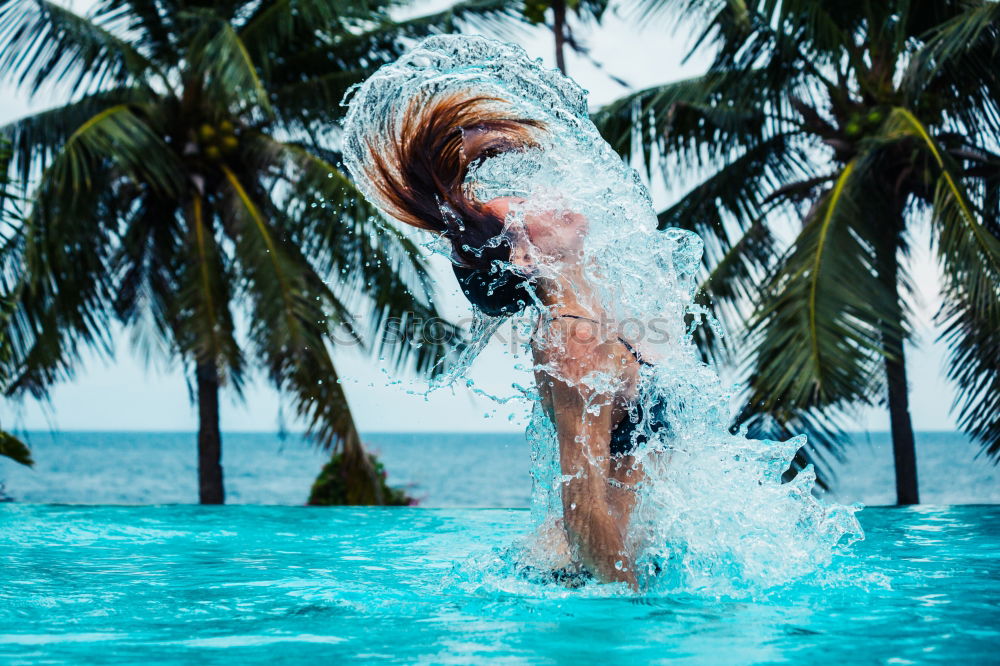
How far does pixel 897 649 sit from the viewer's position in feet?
8.70

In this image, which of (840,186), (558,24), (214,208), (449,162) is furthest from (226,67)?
(449,162)

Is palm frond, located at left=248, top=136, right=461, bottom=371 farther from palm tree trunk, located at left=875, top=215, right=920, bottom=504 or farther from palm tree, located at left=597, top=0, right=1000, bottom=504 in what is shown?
palm tree trunk, located at left=875, top=215, right=920, bottom=504

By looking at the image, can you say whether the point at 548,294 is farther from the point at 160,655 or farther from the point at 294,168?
the point at 294,168

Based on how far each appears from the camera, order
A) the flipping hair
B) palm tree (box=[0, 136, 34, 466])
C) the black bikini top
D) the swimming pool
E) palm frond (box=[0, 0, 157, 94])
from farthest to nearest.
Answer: palm frond (box=[0, 0, 157, 94]) → palm tree (box=[0, 136, 34, 466]) → the black bikini top → the flipping hair → the swimming pool

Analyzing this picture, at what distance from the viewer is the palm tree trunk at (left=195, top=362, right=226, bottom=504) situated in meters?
10.5

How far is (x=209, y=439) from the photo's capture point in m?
10.5

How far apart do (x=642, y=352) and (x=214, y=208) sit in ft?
26.2

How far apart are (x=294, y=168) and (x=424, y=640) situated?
25.2ft

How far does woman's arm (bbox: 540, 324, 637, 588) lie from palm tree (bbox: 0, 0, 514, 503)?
575 centimetres

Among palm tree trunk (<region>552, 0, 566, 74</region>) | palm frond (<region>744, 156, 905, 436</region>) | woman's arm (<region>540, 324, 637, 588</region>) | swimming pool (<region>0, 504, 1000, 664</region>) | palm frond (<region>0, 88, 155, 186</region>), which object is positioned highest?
palm tree trunk (<region>552, 0, 566, 74</region>)

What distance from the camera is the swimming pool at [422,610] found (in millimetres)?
2646

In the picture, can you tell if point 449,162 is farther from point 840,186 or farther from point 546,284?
point 840,186

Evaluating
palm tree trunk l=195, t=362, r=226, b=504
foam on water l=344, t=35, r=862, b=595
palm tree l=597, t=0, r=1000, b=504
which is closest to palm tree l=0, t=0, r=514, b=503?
palm tree trunk l=195, t=362, r=226, b=504

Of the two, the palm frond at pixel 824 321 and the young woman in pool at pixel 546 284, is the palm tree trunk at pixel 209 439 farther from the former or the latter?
the young woman in pool at pixel 546 284
